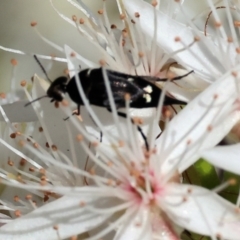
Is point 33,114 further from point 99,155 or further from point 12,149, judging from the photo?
point 99,155

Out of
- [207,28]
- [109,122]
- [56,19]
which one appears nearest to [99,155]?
[109,122]

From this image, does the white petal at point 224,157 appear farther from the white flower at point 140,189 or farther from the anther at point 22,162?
the anther at point 22,162

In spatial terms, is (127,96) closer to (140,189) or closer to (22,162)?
(140,189)

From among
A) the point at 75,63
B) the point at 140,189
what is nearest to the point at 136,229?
the point at 140,189

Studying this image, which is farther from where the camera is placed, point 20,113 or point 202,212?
point 20,113

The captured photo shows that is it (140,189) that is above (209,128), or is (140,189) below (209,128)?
below

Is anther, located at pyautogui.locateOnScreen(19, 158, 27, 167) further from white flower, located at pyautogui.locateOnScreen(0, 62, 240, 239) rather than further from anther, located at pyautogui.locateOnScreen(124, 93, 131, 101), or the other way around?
anther, located at pyautogui.locateOnScreen(124, 93, 131, 101)
